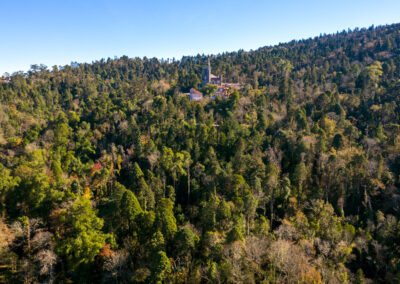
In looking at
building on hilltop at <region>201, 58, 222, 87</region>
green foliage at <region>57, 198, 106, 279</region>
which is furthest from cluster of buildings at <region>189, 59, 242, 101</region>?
green foliage at <region>57, 198, 106, 279</region>

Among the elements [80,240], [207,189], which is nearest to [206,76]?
[207,189]

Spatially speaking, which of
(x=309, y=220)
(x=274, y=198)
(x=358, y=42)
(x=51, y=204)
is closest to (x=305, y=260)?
(x=309, y=220)

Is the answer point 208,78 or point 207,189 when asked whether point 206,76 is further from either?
point 207,189

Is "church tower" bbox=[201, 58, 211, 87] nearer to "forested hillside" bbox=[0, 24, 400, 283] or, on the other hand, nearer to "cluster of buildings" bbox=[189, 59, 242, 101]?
"cluster of buildings" bbox=[189, 59, 242, 101]

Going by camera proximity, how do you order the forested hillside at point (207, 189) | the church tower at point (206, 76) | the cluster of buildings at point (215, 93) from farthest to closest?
1. the church tower at point (206, 76)
2. the cluster of buildings at point (215, 93)
3. the forested hillside at point (207, 189)

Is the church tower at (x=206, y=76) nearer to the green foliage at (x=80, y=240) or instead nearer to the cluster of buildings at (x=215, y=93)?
the cluster of buildings at (x=215, y=93)

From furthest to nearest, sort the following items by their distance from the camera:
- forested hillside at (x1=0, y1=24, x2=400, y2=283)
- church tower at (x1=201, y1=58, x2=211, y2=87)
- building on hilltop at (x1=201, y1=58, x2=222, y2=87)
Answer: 1. church tower at (x1=201, y1=58, x2=211, y2=87)
2. building on hilltop at (x1=201, y1=58, x2=222, y2=87)
3. forested hillside at (x1=0, y1=24, x2=400, y2=283)

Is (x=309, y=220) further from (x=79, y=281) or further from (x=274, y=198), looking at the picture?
(x=79, y=281)

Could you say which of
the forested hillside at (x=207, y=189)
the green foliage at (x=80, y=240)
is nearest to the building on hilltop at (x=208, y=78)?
the forested hillside at (x=207, y=189)

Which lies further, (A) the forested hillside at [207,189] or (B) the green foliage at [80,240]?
(A) the forested hillside at [207,189]
